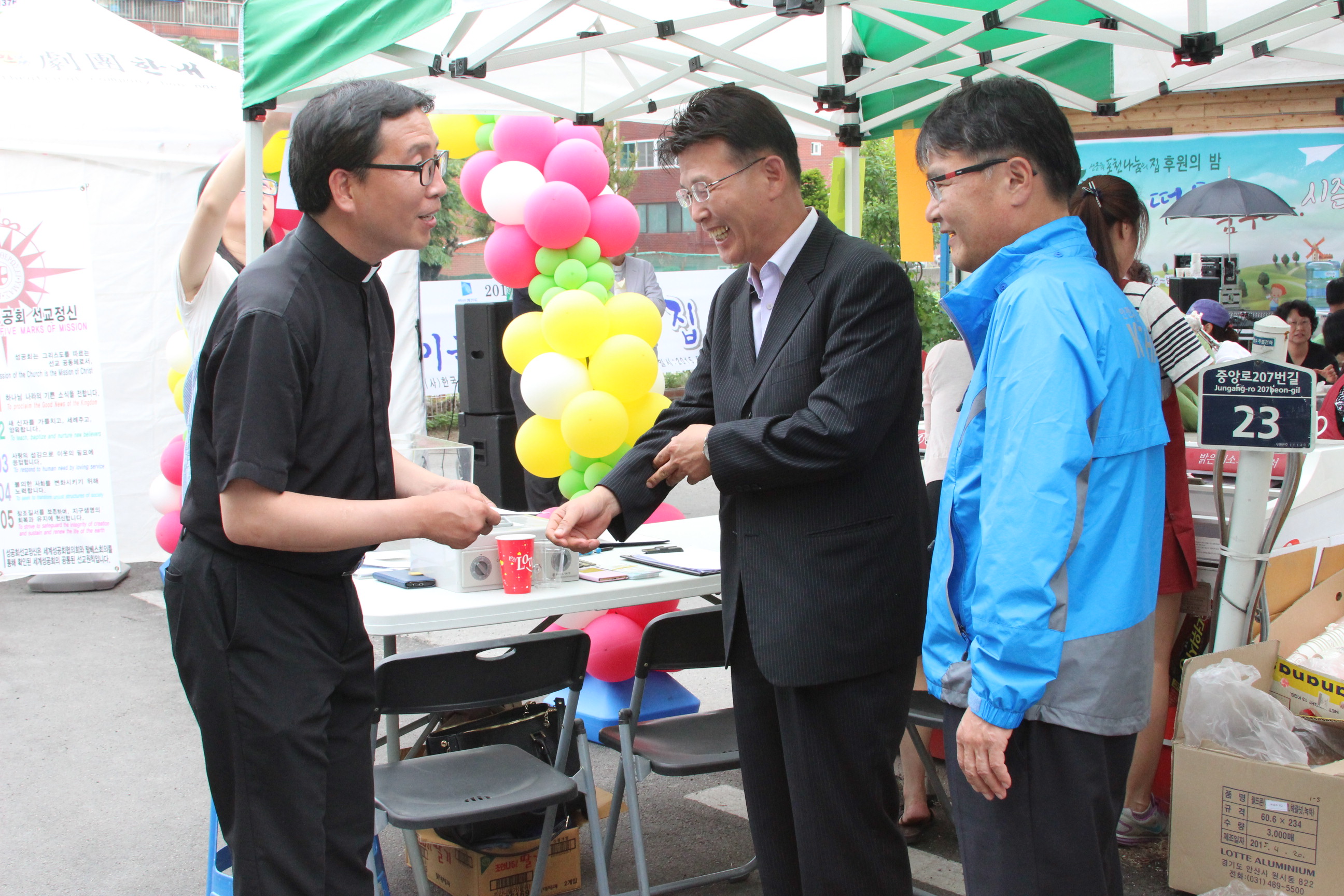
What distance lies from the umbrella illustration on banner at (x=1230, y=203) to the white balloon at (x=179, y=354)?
22.6 feet

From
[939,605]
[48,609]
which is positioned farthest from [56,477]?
[939,605]

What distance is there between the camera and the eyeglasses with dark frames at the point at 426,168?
1.72 meters

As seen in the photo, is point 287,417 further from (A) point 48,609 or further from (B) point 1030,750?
(A) point 48,609

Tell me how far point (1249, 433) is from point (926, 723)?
1114mm

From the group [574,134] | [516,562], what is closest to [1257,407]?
[516,562]

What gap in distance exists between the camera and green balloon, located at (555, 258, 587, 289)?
4.79m

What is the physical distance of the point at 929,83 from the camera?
610cm

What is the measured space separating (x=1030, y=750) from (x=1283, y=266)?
863 cm

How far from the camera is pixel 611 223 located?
4.93 meters

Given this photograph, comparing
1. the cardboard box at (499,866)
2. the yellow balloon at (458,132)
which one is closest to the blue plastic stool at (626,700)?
the cardboard box at (499,866)

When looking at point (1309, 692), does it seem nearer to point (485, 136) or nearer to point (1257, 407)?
point (1257, 407)

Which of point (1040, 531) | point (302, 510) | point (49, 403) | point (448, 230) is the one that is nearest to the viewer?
point (1040, 531)

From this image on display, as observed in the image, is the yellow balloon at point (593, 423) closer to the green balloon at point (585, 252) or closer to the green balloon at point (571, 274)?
the green balloon at point (571, 274)

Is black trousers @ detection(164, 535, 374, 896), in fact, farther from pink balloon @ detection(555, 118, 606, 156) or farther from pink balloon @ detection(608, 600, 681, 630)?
pink balloon @ detection(555, 118, 606, 156)
